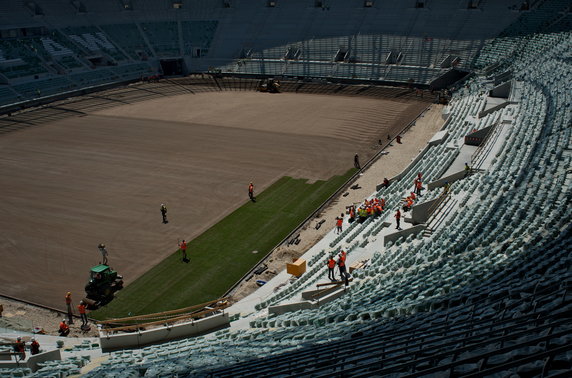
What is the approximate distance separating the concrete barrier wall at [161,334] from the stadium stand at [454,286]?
627 millimetres

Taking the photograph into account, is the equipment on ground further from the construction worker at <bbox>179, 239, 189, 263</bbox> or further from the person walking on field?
the person walking on field

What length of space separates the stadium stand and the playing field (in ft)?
18.6

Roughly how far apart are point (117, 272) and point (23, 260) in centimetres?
462

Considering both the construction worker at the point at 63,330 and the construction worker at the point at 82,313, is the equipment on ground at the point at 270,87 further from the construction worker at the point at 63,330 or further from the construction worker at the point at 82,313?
the construction worker at the point at 63,330

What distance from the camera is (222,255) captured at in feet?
78.8

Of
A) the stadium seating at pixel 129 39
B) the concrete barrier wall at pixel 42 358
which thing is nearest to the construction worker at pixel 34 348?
the concrete barrier wall at pixel 42 358

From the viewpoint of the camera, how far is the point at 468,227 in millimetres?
19547

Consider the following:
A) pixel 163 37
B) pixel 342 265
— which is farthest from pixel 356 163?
pixel 163 37

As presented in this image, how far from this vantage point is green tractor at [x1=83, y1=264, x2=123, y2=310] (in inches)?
818

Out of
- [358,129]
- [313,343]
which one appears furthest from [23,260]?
[358,129]

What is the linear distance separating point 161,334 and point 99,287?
166 inches

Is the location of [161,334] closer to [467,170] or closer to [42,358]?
[42,358]

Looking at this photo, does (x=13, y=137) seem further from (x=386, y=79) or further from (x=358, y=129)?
(x=386, y=79)

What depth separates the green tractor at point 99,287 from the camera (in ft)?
68.2
